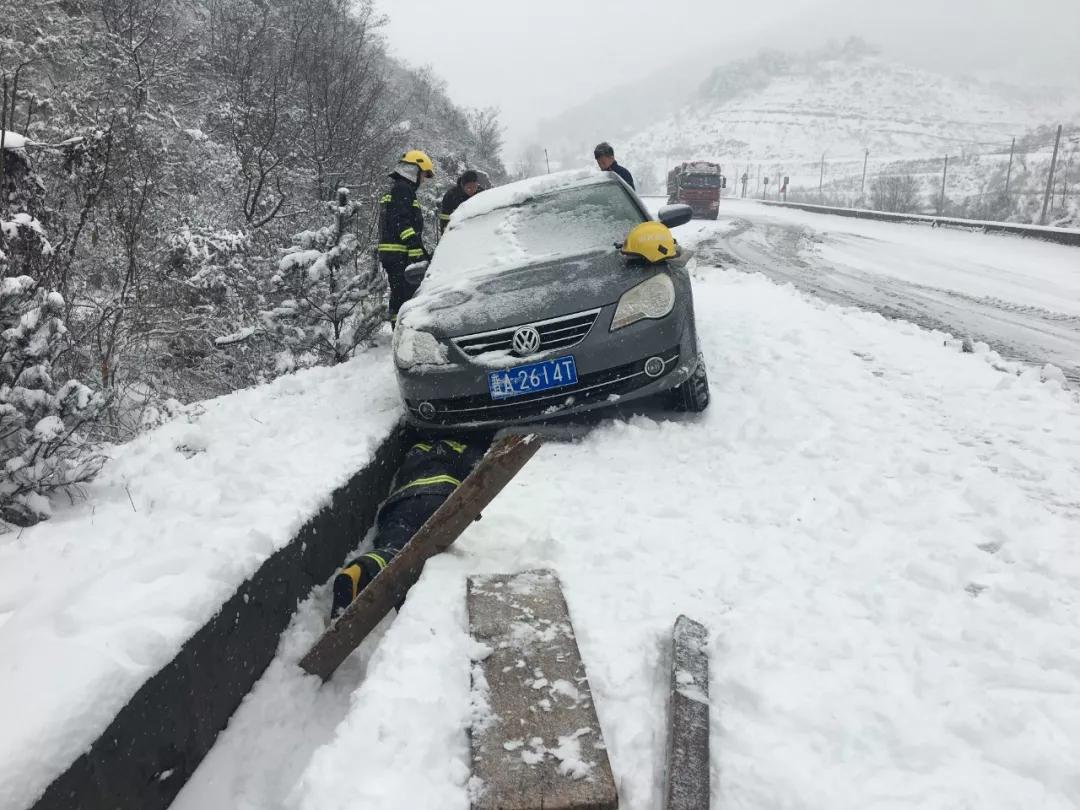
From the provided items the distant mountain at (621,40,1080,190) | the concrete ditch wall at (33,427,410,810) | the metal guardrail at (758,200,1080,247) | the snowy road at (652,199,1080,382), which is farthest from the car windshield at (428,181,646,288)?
the distant mountain at (621,40,1080,190)

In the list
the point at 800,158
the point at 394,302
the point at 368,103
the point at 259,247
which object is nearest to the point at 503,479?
the point at 394,302

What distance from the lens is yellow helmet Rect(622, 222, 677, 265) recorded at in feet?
13.8

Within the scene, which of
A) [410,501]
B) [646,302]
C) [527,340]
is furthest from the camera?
[646,302]

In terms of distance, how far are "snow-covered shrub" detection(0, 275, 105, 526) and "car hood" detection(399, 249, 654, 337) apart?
1.81 meters

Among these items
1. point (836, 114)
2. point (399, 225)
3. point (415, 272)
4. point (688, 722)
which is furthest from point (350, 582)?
point (836, 114)

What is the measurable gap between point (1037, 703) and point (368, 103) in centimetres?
1365

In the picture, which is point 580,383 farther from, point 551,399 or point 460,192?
point 460,192

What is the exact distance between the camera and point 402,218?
602 centimetres

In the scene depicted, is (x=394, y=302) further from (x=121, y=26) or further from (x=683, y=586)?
(x=121, y=26)

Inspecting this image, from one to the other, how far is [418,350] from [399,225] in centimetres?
241

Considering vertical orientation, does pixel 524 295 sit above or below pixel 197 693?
above

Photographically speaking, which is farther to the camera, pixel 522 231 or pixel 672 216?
pixel 672 216

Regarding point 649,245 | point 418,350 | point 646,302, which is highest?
point 649,245

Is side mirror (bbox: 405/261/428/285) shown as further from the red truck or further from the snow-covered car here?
the red truck
